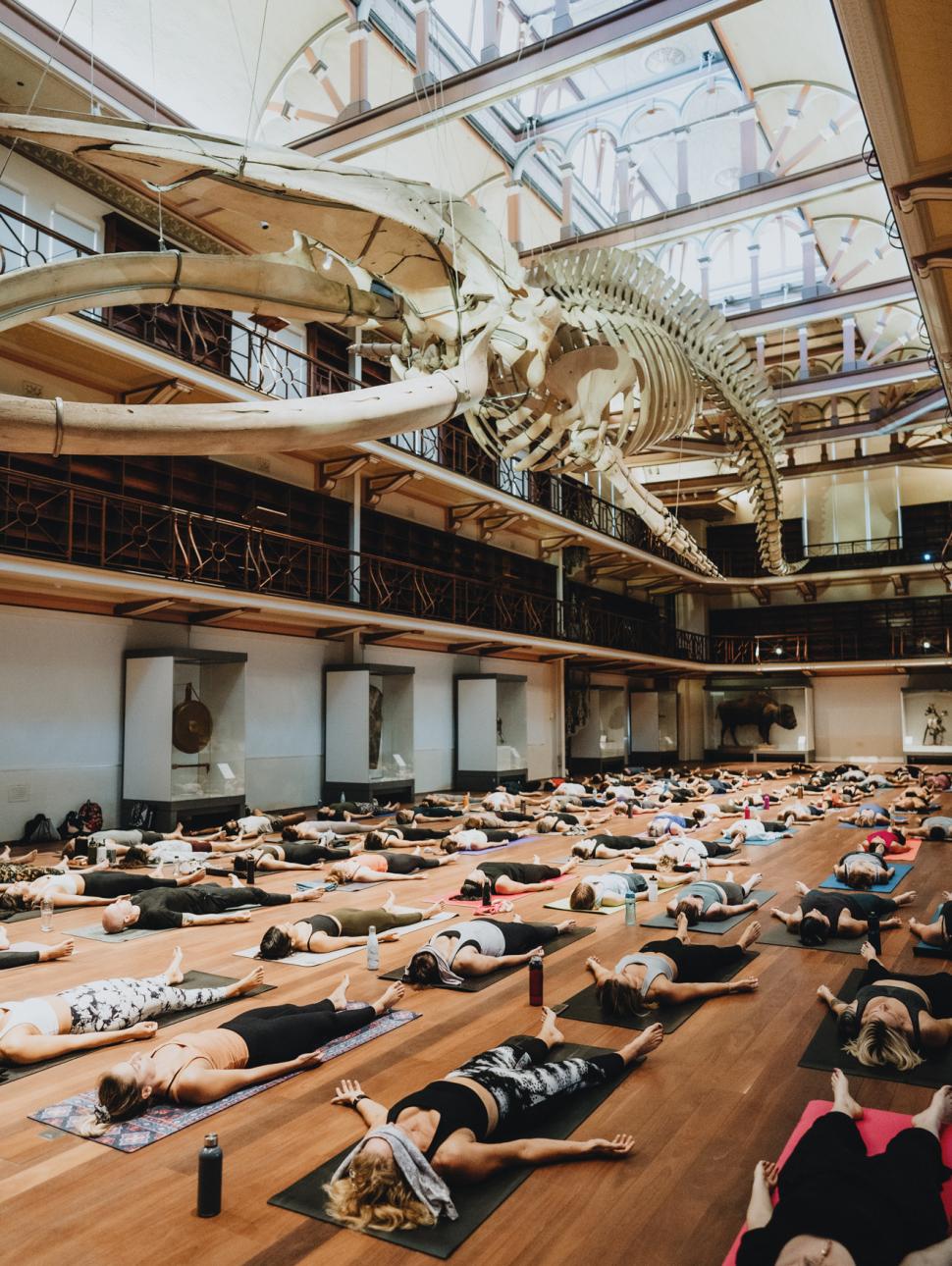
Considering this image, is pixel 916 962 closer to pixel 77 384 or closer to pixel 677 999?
pixel 677 999

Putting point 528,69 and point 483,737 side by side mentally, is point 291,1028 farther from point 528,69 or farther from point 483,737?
point 483,737

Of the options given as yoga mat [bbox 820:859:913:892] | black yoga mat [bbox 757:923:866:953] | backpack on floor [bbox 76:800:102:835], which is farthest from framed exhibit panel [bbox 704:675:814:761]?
black yoga mat [bbox 757:923:866:953]

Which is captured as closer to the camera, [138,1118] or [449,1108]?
[449,1108]

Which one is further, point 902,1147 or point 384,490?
point 384,490

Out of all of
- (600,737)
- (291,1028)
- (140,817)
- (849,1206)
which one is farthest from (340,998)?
(600,737)

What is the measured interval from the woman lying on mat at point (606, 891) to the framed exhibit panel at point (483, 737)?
8.49 m

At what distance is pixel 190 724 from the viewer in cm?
1049

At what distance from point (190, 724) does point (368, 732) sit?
306 centimetres

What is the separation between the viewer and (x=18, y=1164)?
9.62 feet

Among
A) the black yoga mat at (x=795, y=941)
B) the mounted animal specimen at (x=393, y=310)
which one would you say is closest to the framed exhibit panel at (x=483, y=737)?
the mounted animal specimen at (x=393, y=310)

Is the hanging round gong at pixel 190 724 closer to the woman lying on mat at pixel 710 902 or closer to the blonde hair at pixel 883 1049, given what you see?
the woman lying on mat at pixel 710 902

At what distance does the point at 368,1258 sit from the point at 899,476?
85.1 feet

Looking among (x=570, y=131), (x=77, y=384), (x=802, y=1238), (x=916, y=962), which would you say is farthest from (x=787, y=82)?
(x=802, y=1238)

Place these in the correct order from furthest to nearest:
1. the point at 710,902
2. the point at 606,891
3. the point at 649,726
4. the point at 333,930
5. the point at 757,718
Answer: the point at 757,718, the point at 649,726, the point at 606,891, the point at 710,902, the point at 333,930
